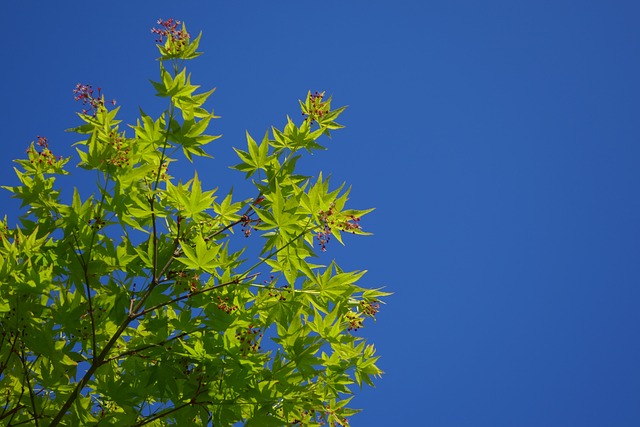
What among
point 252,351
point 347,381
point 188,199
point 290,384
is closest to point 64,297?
point 188,199

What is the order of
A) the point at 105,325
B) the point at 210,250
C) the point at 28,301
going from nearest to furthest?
the point at 210,250
the point at 28,301
the point at 105,325

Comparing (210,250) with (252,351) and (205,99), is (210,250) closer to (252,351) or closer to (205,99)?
(252,351)

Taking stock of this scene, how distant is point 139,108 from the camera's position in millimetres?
3100

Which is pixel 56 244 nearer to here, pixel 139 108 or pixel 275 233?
pixel 139 108

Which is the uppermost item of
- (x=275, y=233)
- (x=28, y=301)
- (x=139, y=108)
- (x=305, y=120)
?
(x=305, y=120)

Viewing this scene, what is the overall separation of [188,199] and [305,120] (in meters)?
0.91

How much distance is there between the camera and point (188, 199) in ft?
9.66

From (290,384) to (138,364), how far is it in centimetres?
90

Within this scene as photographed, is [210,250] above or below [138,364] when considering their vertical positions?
above

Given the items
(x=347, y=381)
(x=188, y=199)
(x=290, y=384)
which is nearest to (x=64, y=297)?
(x=188, y=199)

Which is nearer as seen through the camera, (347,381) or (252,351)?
(252,351)

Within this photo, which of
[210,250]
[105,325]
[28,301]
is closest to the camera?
[210,250]

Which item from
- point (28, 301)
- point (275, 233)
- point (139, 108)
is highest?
point (139, 108)

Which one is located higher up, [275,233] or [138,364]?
[275,233]
